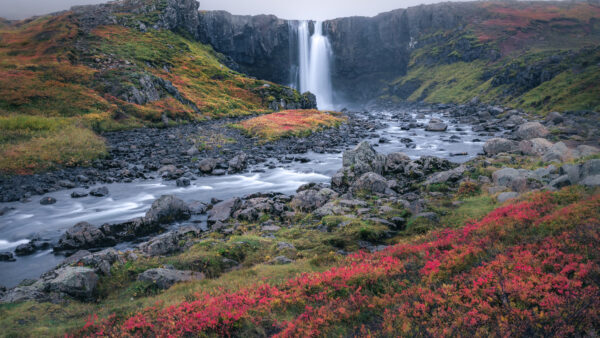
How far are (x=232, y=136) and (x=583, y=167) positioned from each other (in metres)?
40.4

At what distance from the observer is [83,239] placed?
15.9 meters

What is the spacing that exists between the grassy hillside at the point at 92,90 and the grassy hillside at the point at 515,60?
2234 inches

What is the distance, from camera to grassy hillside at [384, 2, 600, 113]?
58.1 meters

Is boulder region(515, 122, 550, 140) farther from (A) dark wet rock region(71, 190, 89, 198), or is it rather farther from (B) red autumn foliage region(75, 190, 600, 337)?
(A) dark wet rock region(71, 190, 89, 198)

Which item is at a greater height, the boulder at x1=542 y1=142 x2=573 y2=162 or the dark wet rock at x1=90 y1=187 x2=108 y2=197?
the boulder at x1=542 y1=142 x2=573 y2=162

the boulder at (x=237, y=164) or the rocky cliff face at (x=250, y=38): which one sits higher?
the rocky cliff face at (x=250, y=38)

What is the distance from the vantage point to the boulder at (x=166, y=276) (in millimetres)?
10578

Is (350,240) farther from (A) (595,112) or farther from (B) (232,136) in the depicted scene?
(A) (595,112)

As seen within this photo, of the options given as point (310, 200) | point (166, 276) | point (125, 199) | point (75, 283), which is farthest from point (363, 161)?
point (75, 283)

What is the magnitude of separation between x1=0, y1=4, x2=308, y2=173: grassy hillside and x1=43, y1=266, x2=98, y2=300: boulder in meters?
23.2


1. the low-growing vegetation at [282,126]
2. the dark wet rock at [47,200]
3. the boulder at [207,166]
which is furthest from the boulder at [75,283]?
the low-growing vegetation at [282,126]

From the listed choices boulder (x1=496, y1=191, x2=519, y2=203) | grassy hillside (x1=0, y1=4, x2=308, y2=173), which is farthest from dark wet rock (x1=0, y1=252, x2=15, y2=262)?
boulder (x1=496, y1=191, x2=519, y2=203)

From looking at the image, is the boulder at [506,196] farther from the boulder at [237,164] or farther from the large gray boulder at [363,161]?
the boulder at [237,164]

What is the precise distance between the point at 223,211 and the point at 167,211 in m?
3.41
